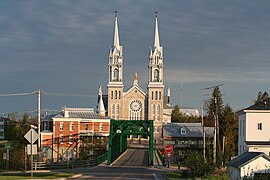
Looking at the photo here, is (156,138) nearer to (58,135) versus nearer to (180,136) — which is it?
(180,136)

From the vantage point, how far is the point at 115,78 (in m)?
151

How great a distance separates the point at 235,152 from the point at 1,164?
3609 centimetres

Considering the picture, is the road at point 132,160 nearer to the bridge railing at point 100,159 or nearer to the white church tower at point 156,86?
the bridge railing at point 100,159

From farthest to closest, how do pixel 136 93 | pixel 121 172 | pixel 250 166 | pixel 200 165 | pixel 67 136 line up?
1. pixel 136 93
2. pixel 67 136
3. pixel 121 172
4. pixel 200 165
5. pixel 250 166

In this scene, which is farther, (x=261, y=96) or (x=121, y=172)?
(x=261, y=96)

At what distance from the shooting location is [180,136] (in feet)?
354

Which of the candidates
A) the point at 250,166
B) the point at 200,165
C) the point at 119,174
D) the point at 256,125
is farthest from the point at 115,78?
the point at 250,166

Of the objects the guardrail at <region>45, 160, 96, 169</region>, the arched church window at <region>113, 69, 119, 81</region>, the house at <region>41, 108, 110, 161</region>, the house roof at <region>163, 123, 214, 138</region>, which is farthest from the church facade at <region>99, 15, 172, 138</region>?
the guardrail at <region>45, 160, 96, 169</region>

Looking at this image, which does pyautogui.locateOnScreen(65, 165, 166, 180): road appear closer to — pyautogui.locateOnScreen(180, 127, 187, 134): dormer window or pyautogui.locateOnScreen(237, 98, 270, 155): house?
pyautogui.locateOnScreen(237, 98, 270, 155): house

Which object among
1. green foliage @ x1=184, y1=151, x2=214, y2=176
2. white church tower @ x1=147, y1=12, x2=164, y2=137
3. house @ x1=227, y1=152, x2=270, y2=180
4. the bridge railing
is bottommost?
the bridge railing

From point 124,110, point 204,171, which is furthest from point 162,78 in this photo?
point 204,171

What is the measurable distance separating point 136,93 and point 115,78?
726 cm

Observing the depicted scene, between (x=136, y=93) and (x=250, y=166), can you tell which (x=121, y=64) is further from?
(x=250, y=166)

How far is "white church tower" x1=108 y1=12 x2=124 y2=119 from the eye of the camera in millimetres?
149625
